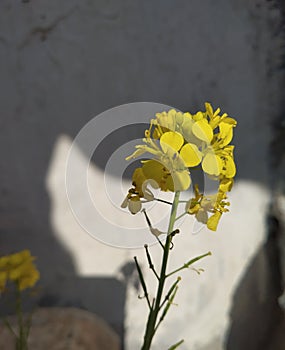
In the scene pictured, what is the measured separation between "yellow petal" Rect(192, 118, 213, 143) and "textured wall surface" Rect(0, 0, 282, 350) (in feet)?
2.22

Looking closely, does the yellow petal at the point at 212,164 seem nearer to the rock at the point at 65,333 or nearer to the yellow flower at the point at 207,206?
the yellow flower at the point at 207,206

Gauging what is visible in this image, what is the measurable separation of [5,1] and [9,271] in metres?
0.73

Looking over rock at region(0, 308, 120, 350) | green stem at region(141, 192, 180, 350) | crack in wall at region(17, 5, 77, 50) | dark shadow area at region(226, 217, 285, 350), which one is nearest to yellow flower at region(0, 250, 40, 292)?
green stem at region(141, 192, 180, 350)

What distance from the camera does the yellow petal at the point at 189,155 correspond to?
1.54ft

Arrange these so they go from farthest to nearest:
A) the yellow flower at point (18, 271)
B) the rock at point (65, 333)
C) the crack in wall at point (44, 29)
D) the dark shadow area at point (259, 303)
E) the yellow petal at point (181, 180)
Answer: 1. the dark shadow area at point (259, 303)
2. the crack in wall at point (44, 29)
3. the rock at point (65, 333)
4. the yellow flower at point (18, 271)
5. the yellow petal at point (181, 180)

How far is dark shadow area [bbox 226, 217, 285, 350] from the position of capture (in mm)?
1398

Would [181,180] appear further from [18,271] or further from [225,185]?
[18,271]

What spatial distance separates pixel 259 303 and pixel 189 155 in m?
1.05

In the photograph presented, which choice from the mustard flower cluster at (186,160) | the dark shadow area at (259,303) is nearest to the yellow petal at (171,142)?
the mustard flower cluster at (186,160)

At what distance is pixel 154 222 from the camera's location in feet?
3.99

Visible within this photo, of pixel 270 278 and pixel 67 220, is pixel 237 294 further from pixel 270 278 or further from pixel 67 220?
pixel 67 220

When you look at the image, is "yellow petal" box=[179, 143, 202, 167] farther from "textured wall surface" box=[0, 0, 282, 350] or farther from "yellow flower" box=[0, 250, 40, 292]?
"textured wall surface" box=[0, 0, 282, 350]

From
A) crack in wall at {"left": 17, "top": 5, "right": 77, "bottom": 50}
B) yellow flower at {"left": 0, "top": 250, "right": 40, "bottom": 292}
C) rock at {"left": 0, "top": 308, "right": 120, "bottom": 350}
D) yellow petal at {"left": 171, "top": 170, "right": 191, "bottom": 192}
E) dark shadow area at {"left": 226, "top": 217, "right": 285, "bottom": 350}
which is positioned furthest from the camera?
dark shadow area at {"left": 226, "top": 217, "right": 285, "bottom": 350}

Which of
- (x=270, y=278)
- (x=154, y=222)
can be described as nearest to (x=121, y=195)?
(x=154, y=222)
